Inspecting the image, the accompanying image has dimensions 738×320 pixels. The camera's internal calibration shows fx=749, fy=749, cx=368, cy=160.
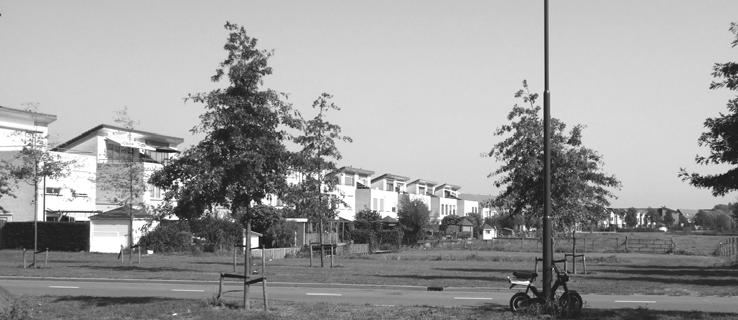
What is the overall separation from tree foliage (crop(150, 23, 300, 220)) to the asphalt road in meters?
2.79

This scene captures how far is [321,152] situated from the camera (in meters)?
35.3

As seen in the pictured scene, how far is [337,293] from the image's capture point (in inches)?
852

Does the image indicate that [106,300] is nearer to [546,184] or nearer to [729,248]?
[546,184]

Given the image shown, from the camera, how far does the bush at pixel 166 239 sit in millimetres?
48656

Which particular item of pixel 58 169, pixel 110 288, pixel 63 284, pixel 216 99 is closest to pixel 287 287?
pixel 110 288

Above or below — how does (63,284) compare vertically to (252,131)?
below

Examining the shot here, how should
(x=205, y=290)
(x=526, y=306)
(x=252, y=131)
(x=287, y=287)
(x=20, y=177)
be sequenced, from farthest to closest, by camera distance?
(x=20, y=177) → (x=287, y=287) → (x=205, y=290) → (x=252, y=131) → (x=526, y=306)

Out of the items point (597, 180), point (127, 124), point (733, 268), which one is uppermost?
point (127, 124)

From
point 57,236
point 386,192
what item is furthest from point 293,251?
point 386,192

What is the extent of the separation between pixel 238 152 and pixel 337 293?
6.99 meters

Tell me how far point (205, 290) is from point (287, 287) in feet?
9.28

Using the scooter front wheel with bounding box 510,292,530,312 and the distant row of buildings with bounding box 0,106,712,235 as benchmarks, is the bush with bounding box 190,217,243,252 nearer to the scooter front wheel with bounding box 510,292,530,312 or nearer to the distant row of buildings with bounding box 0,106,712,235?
the distant row of buildings with bounding box 0,106,712,235

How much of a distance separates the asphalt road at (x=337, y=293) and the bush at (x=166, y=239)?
2295 centimetres

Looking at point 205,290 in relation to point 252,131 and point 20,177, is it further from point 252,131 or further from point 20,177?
point 20,177
